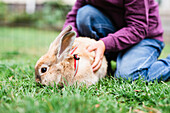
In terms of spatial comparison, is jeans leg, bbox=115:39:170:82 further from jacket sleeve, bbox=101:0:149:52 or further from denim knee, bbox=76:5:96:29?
denim knee, bbox=76:5:96:29

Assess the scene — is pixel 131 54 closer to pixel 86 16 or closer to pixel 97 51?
pixel 97 51

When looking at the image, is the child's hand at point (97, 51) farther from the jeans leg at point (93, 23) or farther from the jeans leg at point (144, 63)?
the jeans leg at point (93, 23)

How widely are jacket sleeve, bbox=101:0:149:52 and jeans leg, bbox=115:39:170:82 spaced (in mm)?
219

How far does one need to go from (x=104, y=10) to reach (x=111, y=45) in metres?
0.70

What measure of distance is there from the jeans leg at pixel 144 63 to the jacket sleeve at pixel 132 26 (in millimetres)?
219

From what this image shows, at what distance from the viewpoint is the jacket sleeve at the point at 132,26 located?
2.12 meters

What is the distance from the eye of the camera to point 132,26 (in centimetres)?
216

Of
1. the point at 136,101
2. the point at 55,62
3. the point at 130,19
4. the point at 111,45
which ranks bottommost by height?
the point at 136,101

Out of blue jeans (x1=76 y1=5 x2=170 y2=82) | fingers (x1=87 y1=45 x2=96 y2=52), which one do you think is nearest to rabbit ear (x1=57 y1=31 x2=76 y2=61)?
fingers (x1=87 y1=45 x2=96 y2=52)

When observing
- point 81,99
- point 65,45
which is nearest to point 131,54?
point 65,45

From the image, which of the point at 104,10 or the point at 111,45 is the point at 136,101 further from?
the point at 104,10

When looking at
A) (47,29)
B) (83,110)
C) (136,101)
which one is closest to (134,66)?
(136,101)

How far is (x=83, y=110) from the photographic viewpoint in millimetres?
1100

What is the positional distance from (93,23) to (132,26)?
0.59 m
